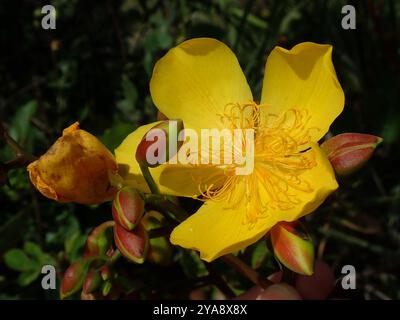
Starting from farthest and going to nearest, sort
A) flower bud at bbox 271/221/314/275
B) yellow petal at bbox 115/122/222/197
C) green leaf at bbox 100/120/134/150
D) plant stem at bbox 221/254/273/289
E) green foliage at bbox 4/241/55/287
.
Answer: green leaf at bbox 100/120/134/150 < green foliage at bbox 4/241/55/287 < yellow petal at bbox 115/122/222/197 < plant stem at bbox 221/254/273/289 < flower bud at bbox 271/221/314/275

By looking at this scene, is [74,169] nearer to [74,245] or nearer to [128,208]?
[128,208]

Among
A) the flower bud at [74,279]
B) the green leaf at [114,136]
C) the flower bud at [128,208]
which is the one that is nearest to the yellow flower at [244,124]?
the flower bud at [128,208]

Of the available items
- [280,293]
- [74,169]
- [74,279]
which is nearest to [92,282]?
[74,279]

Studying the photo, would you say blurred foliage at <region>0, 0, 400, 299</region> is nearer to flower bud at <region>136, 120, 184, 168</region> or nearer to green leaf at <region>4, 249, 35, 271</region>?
green leaf at <region>4, 249, 35, 271</region>

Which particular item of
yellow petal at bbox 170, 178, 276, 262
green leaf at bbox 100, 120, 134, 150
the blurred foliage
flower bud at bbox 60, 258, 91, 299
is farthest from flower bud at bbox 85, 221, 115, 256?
green leaf at bbox 100, 120, 134, 150

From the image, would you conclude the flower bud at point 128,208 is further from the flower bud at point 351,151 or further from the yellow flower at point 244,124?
the flower bud at point 351,151
